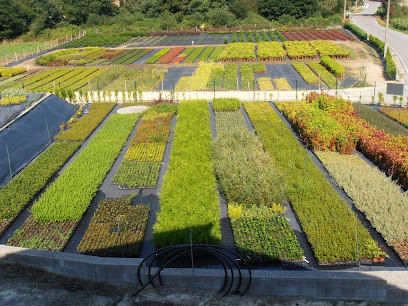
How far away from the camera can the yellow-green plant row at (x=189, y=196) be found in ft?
30.6

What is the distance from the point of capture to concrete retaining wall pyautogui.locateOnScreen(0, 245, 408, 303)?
24.5 feet

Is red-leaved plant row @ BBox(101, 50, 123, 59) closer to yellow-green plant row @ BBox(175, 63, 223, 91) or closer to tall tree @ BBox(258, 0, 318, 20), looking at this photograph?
yellow-green plant row @ BBox(175, 63, 223, 91)

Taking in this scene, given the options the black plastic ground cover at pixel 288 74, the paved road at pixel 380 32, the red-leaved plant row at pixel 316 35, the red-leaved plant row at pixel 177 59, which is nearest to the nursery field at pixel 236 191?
the black plastic ground cover at pixel 288 74

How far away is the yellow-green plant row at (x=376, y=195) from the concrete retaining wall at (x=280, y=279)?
1.88 m

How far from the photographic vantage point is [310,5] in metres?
55.6

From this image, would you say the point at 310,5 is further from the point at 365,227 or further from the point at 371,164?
the point at 365,227

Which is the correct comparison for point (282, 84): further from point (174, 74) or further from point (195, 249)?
point (195, 249)

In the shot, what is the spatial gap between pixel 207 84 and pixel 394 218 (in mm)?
16796

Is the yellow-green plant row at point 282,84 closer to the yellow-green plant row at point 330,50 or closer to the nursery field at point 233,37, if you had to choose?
the yellow-green plant row at point 330,50

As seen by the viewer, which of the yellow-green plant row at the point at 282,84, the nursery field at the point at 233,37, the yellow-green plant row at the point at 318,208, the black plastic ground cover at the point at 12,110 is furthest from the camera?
the nursery field at the point at 233,37

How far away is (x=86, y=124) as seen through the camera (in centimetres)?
1827

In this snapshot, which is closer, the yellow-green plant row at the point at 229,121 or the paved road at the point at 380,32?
the yellow-green plant row at the point at 229,121

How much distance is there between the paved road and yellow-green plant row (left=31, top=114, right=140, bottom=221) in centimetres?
1704

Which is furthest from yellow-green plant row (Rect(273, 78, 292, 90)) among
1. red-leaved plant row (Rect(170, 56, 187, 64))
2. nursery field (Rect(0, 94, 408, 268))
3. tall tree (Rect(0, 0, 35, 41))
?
tall tree (Rect(0, 0, 35, 41))
